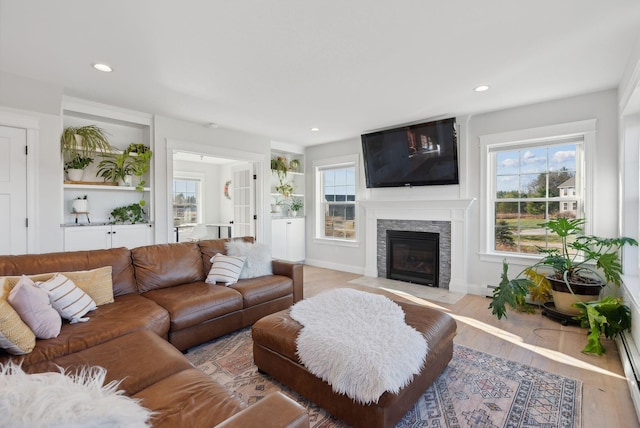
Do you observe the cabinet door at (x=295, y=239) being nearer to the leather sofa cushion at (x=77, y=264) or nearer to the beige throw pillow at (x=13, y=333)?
the leather sofa cushion at (x=77, y=264)

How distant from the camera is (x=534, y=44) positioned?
90.4 inches

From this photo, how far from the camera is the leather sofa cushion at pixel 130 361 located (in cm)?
138

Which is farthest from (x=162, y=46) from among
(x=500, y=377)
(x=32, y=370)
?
(x=500, y=377)

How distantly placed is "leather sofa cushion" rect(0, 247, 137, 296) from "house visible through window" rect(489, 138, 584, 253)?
4.25 metres

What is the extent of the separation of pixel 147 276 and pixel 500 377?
2.95 meters

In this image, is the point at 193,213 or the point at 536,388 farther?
the point at 193,213

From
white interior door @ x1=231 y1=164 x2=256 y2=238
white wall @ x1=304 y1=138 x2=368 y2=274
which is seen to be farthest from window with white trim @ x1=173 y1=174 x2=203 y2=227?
white wall @ x1=304 y1=138 x2=368 y2=274

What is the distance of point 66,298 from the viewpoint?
78.9 inches

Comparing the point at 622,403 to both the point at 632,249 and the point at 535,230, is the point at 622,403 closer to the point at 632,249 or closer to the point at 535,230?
the point at 632,249

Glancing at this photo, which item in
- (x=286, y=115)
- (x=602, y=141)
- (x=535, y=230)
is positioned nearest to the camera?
(x=602, y=141)

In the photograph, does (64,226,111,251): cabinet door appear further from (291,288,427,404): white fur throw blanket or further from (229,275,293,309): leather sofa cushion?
(291,288,427,404): white fur throw blanket

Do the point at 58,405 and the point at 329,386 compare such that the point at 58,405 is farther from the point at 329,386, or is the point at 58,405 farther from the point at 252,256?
the point at 252,256

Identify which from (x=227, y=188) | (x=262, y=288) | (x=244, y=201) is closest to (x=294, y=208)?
(x=244, y=201)

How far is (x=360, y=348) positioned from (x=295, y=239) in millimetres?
4500
